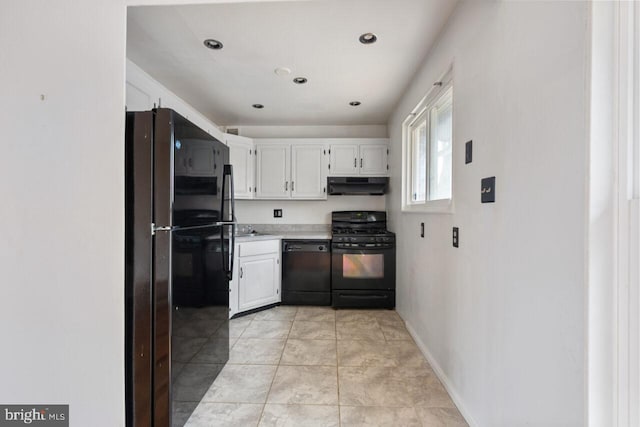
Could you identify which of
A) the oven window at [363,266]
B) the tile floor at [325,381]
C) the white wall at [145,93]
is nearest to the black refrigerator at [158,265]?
the tile floor at [325,381]

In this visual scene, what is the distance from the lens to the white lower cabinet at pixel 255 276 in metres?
3.02

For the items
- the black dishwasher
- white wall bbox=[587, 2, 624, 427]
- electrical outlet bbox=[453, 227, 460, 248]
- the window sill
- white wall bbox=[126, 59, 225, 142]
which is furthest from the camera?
the black dishwasher

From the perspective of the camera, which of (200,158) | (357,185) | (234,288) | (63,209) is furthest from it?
(357,185)

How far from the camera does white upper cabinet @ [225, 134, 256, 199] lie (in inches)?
140

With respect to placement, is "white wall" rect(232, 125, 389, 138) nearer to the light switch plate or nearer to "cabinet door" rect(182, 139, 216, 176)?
"cabinet door" rect(182, 139, 216, 176)

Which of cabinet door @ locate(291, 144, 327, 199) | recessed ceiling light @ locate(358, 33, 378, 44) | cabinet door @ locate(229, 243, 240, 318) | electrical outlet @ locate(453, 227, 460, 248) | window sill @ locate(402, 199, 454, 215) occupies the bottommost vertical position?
cabinet door @ locate(229, 243, 240, 318)

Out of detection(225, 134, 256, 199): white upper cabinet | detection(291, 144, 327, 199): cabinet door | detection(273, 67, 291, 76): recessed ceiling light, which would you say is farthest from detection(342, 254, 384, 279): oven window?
detection(273, 67, 291, 76): recessed ceiling light

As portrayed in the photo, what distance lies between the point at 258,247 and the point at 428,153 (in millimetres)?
2077

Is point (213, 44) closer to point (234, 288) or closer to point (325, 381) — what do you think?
point (234, 288)

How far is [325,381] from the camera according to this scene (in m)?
1.88

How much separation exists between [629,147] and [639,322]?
45 centimetres

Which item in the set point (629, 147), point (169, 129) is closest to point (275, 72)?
point (169, 129)

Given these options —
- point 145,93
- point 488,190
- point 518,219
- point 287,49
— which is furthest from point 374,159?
point 518,219

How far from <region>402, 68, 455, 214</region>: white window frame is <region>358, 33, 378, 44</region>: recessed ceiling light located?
0.54m
